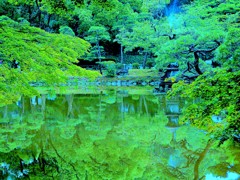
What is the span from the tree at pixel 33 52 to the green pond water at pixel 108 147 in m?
1.71

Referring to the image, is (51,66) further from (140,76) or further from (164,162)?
(140,76)

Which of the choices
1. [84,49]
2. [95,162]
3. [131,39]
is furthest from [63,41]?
[131,39]

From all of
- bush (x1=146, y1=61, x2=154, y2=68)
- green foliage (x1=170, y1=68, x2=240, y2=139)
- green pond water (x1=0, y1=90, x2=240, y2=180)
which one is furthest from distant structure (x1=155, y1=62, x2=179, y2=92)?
green foliage (x1=170, y1=68, x2=240, y2=139)

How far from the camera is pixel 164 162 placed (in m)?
6.00

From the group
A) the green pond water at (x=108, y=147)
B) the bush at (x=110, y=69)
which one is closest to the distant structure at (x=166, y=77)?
the green pond water at (x=108, y=147)

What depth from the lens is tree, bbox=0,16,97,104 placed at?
4.04 meters

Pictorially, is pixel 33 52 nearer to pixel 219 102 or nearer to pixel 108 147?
pixel 219 102

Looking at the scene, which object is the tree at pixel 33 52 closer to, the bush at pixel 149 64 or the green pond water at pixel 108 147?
the green pond water at pixel 108 147

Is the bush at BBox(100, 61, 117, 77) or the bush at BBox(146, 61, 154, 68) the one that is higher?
the bush at BBox(146, 61, 154, 68)

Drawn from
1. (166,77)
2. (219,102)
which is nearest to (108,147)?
(219,102)

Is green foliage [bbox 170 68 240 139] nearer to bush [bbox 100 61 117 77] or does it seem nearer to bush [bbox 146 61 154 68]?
bush [bbox 100 61 117 77]

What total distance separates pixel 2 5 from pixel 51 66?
20.0 metres

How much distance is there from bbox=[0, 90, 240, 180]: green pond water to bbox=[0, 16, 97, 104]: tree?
67.2 inches

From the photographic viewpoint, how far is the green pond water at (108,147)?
5520 mm
